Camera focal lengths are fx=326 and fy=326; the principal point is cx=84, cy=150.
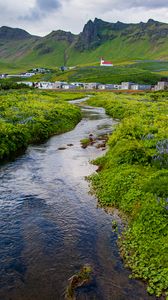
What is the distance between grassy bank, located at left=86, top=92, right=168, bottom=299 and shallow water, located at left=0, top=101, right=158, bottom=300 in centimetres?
64

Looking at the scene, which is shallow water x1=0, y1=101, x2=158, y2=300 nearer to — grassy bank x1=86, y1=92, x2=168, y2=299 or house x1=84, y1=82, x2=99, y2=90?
grassy bank x1=86, y1=92, x2=168, y2=299

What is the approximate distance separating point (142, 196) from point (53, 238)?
5.43 meters

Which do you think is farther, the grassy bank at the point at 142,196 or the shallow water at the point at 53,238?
the grassy bank at the point at 142,196

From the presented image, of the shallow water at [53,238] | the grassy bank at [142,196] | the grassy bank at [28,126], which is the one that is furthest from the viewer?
the grassy bank at [28,126]

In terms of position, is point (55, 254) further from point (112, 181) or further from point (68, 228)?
point (112, 181)

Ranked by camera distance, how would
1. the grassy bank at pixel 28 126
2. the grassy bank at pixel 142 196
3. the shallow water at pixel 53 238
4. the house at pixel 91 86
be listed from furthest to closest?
the house at pixel 91 86 < the grassy bank at pixel 28 126 < the grassy bank at pixel 142 196 < the shallow water at pixel 53 238

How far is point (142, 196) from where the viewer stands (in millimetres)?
17609

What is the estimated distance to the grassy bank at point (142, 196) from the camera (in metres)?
12.9

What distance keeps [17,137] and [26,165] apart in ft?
21.5

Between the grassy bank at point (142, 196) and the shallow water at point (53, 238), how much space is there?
64cm

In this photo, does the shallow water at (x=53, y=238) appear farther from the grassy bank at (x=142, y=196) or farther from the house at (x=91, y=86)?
the house at (x=91, y=86)

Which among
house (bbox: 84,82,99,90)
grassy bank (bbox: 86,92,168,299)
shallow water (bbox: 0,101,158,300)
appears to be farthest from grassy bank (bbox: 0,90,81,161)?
house (bbox: 84,82,99,90)

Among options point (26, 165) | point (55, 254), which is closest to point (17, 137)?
point (26, 165)

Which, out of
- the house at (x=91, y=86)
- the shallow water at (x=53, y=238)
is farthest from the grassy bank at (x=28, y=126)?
the house at (x=91, y=86)
